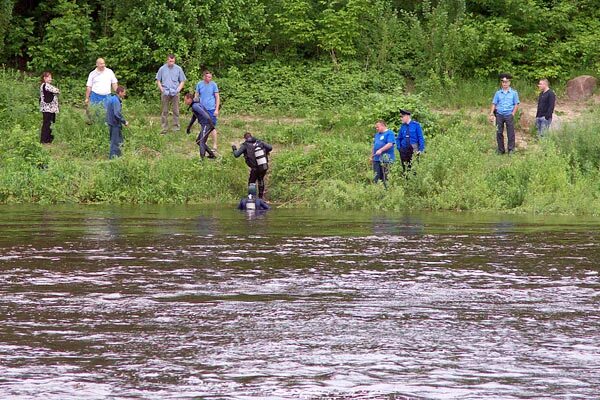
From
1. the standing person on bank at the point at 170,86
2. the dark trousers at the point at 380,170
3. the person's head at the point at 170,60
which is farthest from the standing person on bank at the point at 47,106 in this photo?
the dark trousers at the point at 380,170

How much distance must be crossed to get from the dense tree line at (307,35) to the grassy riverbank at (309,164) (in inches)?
79.0

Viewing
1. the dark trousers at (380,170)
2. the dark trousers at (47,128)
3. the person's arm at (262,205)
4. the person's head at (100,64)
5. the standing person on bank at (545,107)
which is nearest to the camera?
the person's arm at (262,205)

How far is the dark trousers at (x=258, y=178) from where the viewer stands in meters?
26.0

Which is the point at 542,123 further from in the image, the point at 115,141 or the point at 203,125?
the point at 115,141

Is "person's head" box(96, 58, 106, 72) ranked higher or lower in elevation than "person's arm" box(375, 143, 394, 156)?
higher

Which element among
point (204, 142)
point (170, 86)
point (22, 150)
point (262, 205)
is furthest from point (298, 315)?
point (170, 86)

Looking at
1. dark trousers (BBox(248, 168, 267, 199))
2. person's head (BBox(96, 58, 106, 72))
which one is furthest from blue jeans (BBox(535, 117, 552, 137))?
person's head (BBox(96, 58, 106, 72))

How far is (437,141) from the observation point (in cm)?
2720

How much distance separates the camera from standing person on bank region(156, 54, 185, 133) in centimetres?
3050

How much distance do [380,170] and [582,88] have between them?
33.2ft

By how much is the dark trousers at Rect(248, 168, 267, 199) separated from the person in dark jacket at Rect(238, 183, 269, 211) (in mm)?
978

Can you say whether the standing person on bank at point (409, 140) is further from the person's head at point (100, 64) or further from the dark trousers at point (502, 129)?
the person's head at point (100, 64)

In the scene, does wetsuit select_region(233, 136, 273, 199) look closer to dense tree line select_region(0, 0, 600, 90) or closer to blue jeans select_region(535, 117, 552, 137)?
blue jeans select_region(535, 117, 552, 137)

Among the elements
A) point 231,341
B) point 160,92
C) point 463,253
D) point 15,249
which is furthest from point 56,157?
point 231,341
